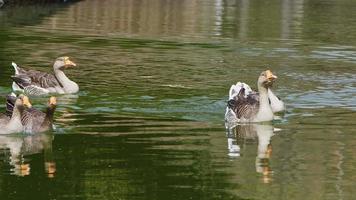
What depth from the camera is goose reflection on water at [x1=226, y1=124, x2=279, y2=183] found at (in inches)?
690

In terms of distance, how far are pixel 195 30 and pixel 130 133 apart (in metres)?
29.9

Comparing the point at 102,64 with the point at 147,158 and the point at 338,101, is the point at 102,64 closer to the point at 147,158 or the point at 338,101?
the point at 338,101

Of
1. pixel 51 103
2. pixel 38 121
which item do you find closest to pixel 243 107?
pixel 51 103

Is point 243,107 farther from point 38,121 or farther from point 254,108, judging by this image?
point 38,121

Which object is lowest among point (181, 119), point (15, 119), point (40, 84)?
point (40, 84)

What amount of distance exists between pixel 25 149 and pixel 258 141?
425 cm

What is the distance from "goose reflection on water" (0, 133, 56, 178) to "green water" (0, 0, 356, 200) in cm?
2

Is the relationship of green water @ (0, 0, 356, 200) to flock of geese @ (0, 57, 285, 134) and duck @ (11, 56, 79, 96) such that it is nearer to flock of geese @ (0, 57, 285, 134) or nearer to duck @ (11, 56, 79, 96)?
flock of geese @ (0, 57, 285, 134)

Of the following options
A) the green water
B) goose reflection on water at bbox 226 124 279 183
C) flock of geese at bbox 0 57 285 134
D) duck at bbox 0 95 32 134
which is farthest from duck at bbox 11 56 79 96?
goose reflection on water at bbox 226 124 279 183

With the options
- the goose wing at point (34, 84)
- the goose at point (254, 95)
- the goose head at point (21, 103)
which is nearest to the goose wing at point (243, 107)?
the goose at point (254, 95)

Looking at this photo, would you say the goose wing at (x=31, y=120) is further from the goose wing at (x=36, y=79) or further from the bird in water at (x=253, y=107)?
the goose wing at (x=36, y=79)

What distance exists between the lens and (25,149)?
19.4 meters

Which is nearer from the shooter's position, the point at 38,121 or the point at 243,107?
the point at 38,121

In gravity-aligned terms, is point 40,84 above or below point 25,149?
below
